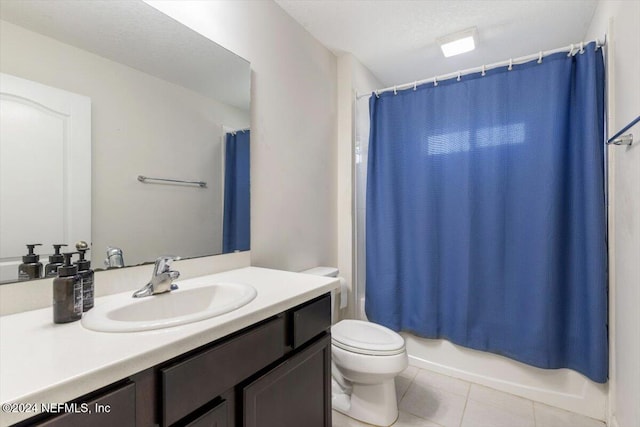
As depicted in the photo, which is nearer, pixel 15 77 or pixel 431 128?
pixel 15 77

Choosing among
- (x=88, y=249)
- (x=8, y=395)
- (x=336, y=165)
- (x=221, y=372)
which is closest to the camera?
(x=8, y=395)

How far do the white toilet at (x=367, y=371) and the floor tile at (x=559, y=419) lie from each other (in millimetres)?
795

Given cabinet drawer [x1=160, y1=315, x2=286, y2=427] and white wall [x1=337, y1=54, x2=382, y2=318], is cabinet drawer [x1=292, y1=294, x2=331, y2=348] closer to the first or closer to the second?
cabinet drawer [x1=160, y1=315, x2=286, y2=427]

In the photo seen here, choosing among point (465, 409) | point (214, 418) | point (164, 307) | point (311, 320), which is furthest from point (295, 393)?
point (465, 409)

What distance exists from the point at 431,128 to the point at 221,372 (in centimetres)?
190

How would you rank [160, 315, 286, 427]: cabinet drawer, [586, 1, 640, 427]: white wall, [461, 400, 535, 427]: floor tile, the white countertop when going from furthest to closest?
[461, 400, 535, 427]: floor tile
[586, 1, 640, 427]: white wall
[160, 315, 286, 427]: cabinet drawer
the white countertop

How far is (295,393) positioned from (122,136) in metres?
1.11

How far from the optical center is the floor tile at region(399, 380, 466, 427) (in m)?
1.59

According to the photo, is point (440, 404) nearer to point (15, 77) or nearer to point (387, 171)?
point (387, 171)

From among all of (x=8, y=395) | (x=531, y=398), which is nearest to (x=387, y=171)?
(x=531, y=398)

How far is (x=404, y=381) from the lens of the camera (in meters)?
1.94

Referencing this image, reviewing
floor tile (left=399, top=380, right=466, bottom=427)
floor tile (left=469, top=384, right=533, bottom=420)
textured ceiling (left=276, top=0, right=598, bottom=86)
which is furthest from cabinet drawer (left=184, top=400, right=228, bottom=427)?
textured ceiling (left=276, top=0, right=598, bottom=86)

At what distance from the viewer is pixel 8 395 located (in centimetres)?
44

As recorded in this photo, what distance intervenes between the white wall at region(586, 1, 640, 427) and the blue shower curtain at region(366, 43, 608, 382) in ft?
0.18
